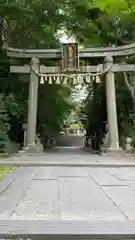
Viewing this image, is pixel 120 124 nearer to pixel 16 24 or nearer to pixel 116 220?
pixel 16 24

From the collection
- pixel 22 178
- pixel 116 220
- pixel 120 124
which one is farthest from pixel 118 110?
pixel 116 220

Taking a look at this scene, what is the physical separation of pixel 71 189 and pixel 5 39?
50.5 feet

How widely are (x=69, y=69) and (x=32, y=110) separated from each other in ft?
9.49

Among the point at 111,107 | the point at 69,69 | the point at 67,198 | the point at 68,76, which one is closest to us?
the point at 67,198

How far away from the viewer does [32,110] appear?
63.0 feet

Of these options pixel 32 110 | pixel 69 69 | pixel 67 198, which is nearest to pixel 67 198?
pixel 67 198

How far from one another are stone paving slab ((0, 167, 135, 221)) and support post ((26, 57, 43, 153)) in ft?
31.8

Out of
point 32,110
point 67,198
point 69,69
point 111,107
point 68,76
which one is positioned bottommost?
point 67,198

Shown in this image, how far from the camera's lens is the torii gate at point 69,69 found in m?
19.1

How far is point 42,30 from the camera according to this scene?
20484mm

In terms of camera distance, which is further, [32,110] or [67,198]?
[32,110]

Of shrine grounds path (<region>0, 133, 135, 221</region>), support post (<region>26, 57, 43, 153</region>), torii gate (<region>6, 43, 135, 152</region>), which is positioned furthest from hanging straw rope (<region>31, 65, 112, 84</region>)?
shrine grounds path (<region>0, 133, 135, 221</region>)

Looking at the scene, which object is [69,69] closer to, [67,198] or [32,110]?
[32,110]

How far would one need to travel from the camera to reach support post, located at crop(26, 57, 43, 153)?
18922 millimetres
